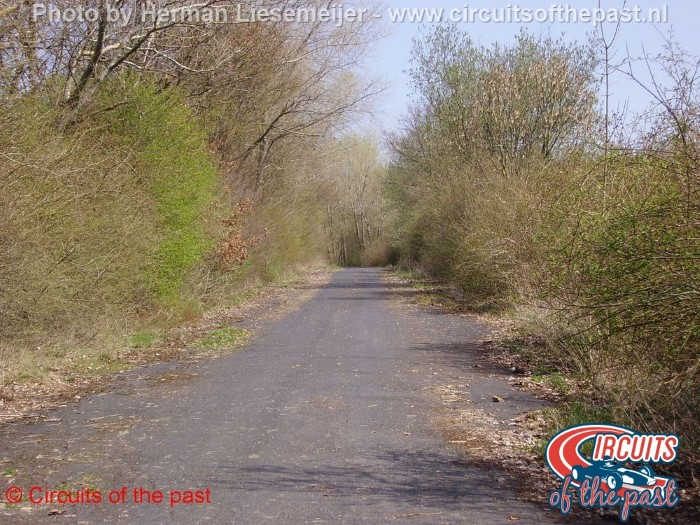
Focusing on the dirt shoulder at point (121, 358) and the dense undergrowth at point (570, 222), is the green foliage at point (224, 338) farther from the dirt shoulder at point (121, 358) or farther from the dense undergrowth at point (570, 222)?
the dense undergrowth at point (570, 222)

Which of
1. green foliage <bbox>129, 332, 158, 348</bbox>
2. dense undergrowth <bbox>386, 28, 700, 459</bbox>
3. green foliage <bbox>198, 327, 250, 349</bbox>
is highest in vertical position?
dense undergrowth <bbox>386, 28, 700, 459</bbox>

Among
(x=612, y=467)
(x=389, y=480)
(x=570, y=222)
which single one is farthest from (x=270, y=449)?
(x=570, y=222)

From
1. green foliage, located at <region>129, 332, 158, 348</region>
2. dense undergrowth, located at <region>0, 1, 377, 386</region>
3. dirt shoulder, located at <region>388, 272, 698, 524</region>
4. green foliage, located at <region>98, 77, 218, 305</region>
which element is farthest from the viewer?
green foliage, located at <region>98, 77, 218, 305</region>

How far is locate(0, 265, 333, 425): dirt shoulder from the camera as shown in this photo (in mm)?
9594

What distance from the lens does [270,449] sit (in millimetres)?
7008

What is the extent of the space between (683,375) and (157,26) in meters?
12.7

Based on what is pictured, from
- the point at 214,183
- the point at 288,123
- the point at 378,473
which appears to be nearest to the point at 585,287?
the point at 378,473

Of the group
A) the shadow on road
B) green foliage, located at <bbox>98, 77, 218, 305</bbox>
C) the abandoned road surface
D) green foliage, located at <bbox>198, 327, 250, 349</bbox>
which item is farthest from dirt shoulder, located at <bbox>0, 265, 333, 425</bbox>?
the shadow on road

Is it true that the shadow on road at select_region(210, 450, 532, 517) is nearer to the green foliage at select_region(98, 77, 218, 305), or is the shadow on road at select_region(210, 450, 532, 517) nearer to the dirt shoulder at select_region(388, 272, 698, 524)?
the dirt shoulder at select_region(388, 272, 698, 524)

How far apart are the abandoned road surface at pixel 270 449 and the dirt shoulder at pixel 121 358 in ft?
1.57

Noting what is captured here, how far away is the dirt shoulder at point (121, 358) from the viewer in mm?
9594

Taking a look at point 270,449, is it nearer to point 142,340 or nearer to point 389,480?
point 389,480

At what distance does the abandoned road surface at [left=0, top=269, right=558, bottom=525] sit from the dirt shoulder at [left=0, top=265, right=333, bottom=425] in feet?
1.57

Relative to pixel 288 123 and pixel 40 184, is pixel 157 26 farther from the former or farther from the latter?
pixel 288 123
